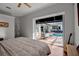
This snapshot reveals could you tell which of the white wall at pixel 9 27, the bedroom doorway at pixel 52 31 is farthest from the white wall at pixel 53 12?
the white wall at pixel 9 27

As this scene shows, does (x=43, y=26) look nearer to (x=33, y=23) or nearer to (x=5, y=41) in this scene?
(x=33, y=23)

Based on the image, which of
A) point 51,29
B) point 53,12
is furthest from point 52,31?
point 53,12

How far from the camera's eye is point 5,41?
61.5 inches

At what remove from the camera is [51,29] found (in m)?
1.44

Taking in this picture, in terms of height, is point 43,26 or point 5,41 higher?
point 43,26

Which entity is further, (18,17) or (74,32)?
(18,17)

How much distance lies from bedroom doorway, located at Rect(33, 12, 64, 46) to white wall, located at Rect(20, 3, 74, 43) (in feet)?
0.29

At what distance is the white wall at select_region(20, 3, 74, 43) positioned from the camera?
141cm

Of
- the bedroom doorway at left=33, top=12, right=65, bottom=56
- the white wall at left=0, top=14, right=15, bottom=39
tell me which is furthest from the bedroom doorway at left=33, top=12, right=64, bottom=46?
the white wall at left=0, top=14, right=15, bottom=39

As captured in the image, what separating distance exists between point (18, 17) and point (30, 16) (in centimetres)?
29

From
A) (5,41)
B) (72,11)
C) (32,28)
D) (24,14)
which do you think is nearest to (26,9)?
(24,14)

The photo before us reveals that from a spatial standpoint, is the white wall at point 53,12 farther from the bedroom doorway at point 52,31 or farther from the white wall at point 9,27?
the white wall at point 9,27

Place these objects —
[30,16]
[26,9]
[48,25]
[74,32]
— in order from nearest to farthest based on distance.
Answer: [74,32] < [48,25] < [26,9] < [30,16]

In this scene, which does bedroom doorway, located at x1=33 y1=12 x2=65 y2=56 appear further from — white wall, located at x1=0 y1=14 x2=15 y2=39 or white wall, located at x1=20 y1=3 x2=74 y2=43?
white wall, located at x1=0 y1=14 x2=15 y2=39
